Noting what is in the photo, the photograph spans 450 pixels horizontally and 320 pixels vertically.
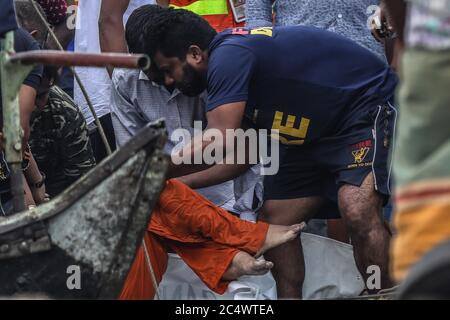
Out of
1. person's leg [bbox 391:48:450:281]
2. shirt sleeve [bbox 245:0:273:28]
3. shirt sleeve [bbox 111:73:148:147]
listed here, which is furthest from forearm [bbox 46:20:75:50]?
person's leg [bbox 391:48:450:281]

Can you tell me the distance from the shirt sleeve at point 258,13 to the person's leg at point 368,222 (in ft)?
4.33

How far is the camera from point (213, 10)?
630cm

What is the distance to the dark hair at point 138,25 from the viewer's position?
16.2 feet

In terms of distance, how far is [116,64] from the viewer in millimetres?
2924

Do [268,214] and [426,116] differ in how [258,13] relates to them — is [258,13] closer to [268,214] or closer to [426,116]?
[268,214]

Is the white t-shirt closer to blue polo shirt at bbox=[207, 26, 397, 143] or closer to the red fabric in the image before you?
the red fabric

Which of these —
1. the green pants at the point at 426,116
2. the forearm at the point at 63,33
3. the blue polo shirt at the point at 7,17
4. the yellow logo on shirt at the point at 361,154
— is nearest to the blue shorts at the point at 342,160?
the yellow logo on shirt at the point at 361,154

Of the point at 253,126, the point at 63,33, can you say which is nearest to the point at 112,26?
the point at 63,33

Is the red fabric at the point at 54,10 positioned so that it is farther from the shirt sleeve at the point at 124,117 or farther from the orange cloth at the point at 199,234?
the orange cloth at the point at 199,234

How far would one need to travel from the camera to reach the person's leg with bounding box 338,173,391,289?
4.84 metres

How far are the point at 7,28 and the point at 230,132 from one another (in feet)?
3.66

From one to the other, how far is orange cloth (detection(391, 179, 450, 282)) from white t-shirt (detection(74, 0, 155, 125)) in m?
4.25

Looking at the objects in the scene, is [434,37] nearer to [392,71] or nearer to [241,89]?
[241,89]
